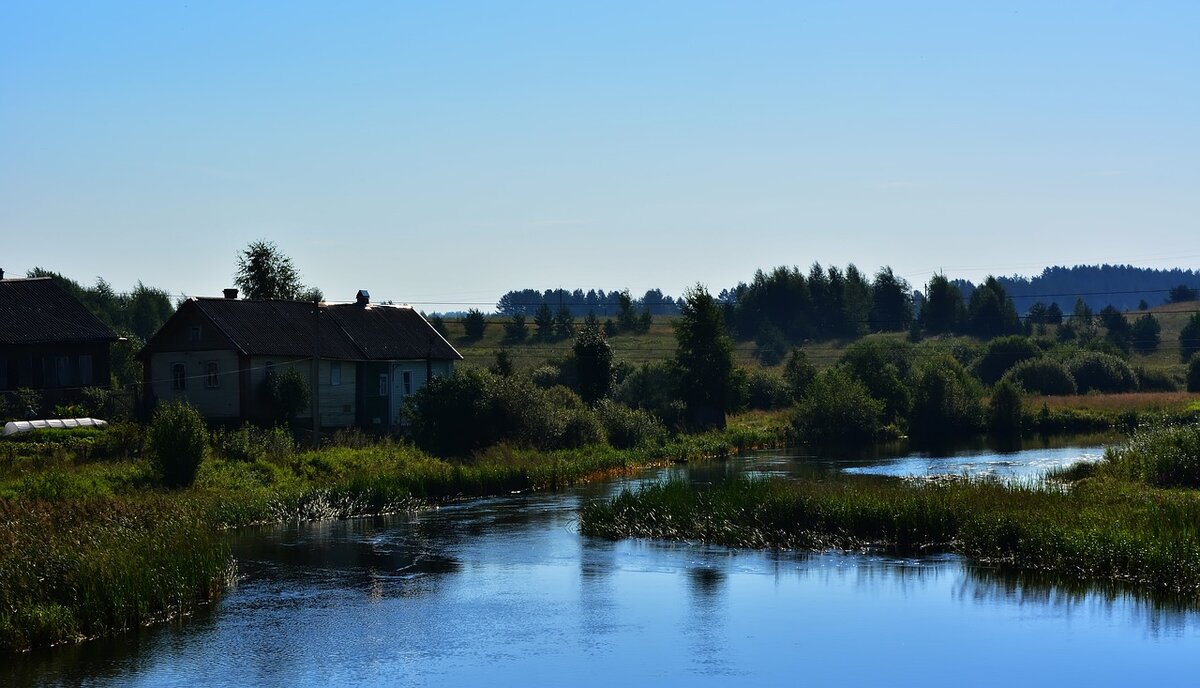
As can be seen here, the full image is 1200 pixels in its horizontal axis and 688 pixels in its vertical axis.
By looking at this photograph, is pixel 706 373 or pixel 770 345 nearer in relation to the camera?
pixel 706 373

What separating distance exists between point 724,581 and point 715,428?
38.2 meters

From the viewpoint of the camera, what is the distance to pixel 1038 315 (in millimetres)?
117250

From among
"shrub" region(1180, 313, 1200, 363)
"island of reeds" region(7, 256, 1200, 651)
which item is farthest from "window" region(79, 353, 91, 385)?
"shrub" region(1180, 313, 1200, 363)

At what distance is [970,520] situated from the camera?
2852cm

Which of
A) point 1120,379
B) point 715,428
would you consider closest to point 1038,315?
point 1120,379

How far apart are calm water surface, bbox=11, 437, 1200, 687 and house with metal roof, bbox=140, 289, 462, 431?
19.6 meters

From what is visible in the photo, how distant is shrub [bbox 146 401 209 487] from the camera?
3600 cm

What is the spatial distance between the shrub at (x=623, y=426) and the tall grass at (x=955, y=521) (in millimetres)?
20270

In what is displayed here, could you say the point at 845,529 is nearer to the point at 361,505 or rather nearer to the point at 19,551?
the point at 361,505

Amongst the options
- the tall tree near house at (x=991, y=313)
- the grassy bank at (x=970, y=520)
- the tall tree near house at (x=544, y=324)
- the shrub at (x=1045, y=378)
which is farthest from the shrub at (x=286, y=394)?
the tall tree near house at (x=991, y=313)

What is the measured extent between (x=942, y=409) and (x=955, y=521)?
41.1 meters

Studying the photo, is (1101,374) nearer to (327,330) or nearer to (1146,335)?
(1146,335)

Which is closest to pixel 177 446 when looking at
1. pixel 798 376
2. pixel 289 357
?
pixel 289 357

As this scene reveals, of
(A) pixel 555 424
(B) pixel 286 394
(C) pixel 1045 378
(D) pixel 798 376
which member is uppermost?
(D) pixel 798 376
